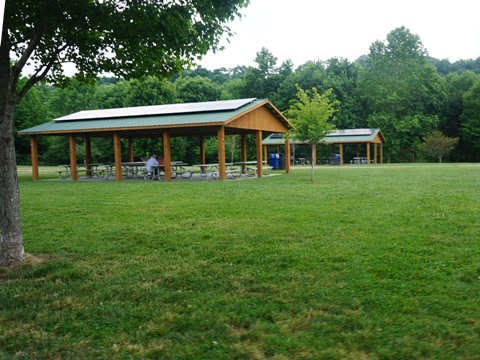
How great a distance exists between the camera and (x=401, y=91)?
50.8 meters

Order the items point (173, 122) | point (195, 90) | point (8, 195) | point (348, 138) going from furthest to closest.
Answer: point (195, 90), point (348, 138), point (173, 122), point (8, 195)

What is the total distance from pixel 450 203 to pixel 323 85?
144ft

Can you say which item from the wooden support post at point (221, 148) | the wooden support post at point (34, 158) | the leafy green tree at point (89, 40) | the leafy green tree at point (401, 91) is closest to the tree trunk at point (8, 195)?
the leafy green tree at point (89, 40)

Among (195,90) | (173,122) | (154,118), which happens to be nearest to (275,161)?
(154,118)

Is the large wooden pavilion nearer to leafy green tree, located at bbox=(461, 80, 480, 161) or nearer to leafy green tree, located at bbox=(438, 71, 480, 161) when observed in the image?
leafy green tree, located at bbox=(461, 80, 480, 161)

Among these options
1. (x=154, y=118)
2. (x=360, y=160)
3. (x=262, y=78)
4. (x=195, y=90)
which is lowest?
(x=360, y=160)

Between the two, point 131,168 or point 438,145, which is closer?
point 131,168

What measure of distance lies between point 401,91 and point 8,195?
2016 inches

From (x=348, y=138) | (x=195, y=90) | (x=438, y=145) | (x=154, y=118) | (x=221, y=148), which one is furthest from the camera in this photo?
(x=195, y=90)

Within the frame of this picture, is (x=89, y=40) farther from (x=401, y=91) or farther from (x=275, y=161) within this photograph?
(x=401, y=91)

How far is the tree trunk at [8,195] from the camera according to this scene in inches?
213

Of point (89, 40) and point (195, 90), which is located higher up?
point (195, 90)

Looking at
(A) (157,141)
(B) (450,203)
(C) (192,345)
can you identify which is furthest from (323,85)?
(C) (192,345)

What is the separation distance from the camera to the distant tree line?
1861 inches
